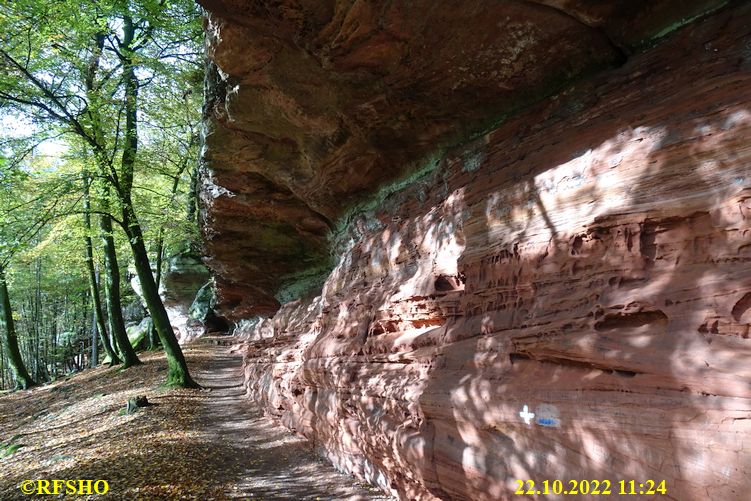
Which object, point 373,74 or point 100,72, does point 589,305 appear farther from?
point 100,72

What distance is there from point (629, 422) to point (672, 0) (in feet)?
15.3

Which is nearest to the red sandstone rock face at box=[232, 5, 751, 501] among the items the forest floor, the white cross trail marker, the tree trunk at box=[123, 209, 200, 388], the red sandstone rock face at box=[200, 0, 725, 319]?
the white cross trail marker

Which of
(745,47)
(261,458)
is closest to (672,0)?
(745,47)

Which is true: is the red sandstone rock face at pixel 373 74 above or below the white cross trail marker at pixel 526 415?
above

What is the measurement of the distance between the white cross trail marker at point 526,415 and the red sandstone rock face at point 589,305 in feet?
0.06

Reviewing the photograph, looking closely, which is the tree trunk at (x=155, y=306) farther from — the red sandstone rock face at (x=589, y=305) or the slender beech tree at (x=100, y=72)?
the red sandstone rock face at (x=589, y=305)

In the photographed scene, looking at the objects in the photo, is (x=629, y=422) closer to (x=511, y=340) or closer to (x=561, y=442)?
(x=561, y=442)

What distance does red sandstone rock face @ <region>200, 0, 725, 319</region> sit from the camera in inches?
224

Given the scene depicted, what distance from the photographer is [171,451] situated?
8.05m

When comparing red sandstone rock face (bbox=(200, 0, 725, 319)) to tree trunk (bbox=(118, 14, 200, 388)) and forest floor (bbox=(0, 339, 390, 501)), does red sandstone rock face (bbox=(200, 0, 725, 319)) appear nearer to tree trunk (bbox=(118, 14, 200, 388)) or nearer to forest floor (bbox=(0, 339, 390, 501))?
tree trunk (bbox=(118, 14, 200, 388))

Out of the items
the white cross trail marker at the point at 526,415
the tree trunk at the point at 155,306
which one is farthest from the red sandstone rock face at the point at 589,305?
the tree trunk at the point at 155,306

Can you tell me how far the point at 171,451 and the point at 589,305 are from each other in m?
7.75

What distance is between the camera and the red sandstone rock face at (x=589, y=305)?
9.89 feet

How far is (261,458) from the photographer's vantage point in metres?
8.47
